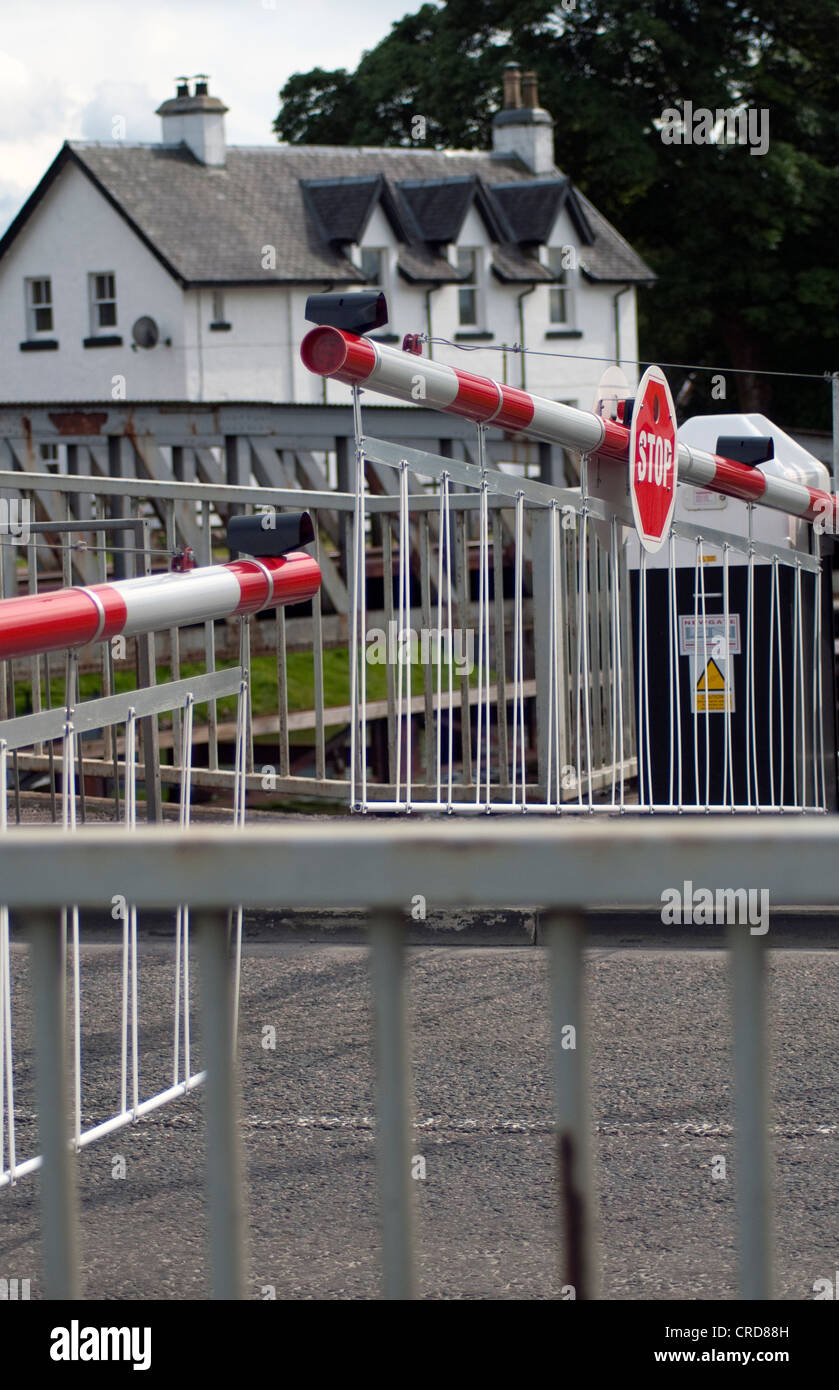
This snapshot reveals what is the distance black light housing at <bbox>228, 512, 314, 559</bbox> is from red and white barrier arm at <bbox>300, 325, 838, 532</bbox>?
0.71 m

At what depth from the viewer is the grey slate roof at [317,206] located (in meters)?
44.5

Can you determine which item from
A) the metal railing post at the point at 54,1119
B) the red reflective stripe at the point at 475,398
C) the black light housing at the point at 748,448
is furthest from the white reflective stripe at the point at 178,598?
the black light housing at the point at 748,448

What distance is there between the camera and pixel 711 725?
7.79 meters

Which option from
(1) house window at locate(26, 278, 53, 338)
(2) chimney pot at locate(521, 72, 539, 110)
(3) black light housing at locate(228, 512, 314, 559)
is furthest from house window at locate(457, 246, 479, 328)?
(3) black light housing at locate(228, 512, 314, 559)

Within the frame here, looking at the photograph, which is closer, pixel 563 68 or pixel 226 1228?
pixel 226 1228

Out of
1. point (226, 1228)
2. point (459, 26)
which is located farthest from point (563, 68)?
point (226, 1228)

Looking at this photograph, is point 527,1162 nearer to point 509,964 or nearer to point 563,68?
point 509,964

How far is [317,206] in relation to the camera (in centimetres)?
4775

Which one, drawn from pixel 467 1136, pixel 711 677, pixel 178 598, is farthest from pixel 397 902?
pixel 711 677

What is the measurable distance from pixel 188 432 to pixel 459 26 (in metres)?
38.7

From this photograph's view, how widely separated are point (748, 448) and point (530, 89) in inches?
1777

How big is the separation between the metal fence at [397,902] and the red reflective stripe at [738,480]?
552 centimetres

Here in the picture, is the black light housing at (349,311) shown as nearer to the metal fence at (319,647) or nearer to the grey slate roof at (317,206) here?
the metal fence at (319,647)

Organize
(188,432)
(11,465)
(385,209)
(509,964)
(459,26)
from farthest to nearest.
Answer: (459,26) → (385,209) → (11,465) → (188,432) → (509,964)
